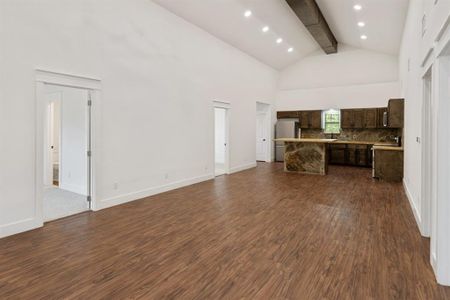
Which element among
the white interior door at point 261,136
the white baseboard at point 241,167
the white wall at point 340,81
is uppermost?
the white wall at point 340,81

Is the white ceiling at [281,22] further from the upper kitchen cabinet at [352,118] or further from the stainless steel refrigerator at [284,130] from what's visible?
the stainless steel refrigerator at [284,130]

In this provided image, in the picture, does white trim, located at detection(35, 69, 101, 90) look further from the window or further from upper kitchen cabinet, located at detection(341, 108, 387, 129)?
the window

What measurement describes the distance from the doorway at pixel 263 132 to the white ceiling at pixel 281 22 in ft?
6.82

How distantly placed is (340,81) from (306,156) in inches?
158

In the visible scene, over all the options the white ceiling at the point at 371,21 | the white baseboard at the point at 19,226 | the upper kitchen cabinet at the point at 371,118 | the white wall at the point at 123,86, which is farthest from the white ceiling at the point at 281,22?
the white baseboard at the point at 19,226

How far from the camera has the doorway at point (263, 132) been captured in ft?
35.7

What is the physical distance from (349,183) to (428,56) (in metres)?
4.33

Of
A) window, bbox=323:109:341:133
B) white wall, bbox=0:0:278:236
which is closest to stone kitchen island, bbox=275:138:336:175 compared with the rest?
white wall, bbox=0:0:278:236

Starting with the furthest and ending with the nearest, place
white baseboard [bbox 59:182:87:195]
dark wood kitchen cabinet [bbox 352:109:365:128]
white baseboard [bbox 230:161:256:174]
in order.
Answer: dark wood kitchen cabinet [bbox 352:109:365:128], white baseboard [bbox 230:161:256:174], white baseboard [bbox 59:182:87:195]

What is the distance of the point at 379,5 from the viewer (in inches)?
236

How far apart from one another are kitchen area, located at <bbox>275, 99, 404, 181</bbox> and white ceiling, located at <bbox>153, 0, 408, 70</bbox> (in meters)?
2.08

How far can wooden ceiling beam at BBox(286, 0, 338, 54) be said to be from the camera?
6.04 m

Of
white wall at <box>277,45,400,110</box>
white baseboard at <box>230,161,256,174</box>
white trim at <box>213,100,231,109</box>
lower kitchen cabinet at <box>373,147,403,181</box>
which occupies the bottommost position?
white baseboard at <box>230,161,256,174</box>

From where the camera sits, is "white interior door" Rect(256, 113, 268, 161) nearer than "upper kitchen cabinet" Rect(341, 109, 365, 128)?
No
